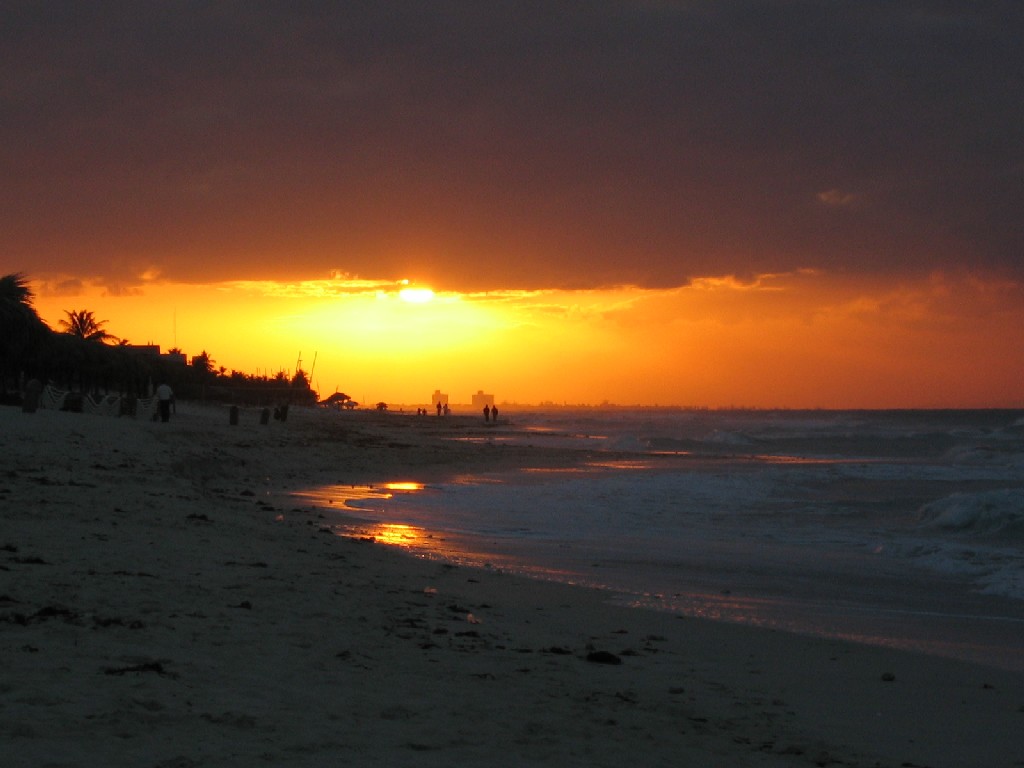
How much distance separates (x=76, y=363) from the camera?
48000 mm

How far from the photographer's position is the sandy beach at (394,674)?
4.72 m

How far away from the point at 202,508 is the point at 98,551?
4826 millimetres

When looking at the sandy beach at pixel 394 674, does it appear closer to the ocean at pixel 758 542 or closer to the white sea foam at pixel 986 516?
the ocean at pixel 758 542

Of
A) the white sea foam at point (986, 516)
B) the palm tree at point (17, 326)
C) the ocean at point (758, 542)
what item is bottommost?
the ocean at point (758, 542)

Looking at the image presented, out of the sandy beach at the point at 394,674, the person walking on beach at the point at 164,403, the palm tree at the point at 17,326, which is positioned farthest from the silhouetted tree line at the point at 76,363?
the sandy beach at the point at 394,674

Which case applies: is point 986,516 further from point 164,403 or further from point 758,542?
point 164,403

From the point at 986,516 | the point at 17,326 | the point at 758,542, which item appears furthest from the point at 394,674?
the point at 17,326

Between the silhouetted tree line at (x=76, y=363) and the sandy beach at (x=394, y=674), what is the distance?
1133 inches

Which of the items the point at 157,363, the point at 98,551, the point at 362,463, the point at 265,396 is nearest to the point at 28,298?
the point at 362,463

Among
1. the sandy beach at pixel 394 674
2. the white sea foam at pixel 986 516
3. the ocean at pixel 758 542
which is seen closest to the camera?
the sandy beach at pixel 394 674

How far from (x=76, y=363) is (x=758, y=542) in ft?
137

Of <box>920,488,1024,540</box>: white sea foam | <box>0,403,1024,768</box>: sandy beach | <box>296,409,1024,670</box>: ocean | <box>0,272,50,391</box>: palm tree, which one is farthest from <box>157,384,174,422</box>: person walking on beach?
<box>920,488,1024,540</box>: white sea foam

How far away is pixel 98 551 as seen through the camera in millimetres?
9055

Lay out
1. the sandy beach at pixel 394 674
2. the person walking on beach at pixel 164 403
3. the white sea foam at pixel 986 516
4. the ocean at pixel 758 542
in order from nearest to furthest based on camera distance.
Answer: the sandy beach at pixel 394 674 → the ocean at pixel 758 542 → the white sea foam at pixel 986 516 → the person walking on beach at pixel 164 403
